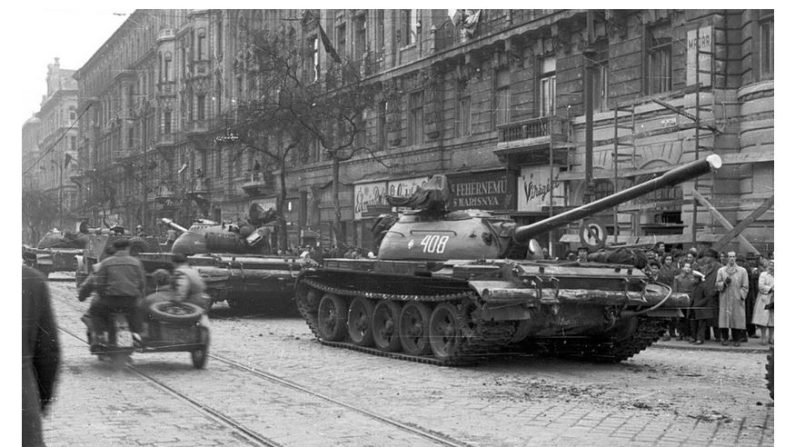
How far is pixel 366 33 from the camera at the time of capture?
7.80 metres

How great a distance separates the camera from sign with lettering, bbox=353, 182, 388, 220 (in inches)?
314

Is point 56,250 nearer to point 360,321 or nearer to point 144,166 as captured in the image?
point 144,166

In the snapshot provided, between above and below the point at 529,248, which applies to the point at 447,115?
above

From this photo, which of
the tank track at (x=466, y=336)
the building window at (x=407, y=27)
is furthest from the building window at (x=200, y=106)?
the tank track at (x=466, y=336)

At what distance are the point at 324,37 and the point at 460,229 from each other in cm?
384

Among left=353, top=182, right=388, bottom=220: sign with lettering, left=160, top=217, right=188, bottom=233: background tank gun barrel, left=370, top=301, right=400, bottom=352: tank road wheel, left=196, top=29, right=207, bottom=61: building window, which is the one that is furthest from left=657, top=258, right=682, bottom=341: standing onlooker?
left=196, top=29, right=207, bottom=61: building window

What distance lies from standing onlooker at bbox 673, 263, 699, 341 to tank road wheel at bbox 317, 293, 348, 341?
3.73 meters

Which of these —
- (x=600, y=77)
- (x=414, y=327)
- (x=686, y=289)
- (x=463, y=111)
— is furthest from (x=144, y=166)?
(x=686, y=289)

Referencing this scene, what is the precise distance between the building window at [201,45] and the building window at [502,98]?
92.2 inches

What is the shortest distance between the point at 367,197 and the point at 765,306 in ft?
12.3

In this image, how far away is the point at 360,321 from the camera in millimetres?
11703
